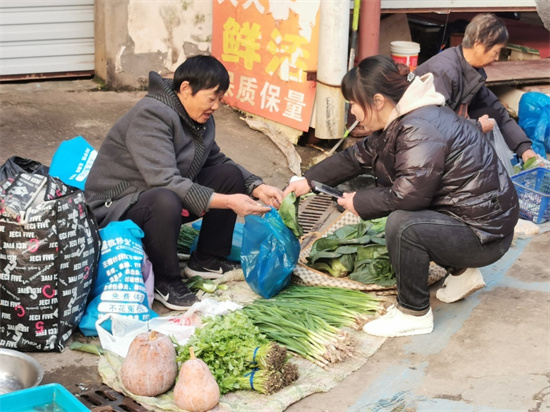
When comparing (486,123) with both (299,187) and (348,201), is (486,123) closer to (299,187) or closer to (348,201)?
(299,187)

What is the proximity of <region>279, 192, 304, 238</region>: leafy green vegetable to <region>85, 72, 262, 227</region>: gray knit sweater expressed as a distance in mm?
487

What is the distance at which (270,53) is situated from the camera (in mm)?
6895

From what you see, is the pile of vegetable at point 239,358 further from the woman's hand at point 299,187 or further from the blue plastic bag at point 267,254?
the woman's hand at point 299,187

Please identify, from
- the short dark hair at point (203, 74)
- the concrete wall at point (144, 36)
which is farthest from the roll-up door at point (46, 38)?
the short dark hair at point (203, 74)

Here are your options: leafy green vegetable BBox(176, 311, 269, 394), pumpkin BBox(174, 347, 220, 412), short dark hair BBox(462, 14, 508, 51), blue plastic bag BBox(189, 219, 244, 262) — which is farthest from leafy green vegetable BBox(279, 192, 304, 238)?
short dark hair BBox(462, 14, 508, 51)

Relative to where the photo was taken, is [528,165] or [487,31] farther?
[528,165]

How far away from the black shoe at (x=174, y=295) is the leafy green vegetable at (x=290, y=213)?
2.21 feet

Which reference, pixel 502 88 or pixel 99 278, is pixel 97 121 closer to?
pixel 99 278

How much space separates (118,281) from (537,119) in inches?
201

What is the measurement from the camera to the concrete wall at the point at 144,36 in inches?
270

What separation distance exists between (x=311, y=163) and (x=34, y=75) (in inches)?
103

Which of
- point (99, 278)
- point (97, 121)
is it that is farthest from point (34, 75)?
point (99, 278)

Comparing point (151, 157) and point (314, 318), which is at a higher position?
point (151, 157)

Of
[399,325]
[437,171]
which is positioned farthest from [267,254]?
[437,171]
